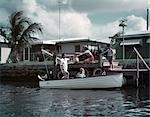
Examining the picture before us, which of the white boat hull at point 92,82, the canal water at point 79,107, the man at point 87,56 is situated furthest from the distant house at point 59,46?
the canal water at point 79,107

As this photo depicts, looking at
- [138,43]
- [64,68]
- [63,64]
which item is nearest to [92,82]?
[64,68]

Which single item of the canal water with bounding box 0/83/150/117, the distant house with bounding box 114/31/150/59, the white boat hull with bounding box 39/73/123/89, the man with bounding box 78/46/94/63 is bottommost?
the canal water with bounding box 0/83/150/117

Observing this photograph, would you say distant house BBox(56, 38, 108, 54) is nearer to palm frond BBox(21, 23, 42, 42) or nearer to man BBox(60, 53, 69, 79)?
palm frond BBox(21, 23, 42, 42)

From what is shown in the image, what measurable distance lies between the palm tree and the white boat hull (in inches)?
692

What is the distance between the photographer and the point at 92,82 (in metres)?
27.7

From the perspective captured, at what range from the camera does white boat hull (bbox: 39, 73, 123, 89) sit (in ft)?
89.9

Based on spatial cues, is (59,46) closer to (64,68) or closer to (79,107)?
(64,68)

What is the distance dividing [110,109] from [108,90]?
31.4 feet

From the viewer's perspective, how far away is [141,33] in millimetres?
38406

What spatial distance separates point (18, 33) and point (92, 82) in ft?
65.2

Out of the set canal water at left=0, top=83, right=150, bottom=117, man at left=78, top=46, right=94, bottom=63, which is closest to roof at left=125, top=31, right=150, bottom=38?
man at left=78, top=46, right=94, bottom=63

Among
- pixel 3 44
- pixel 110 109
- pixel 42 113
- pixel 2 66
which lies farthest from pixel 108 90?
pixel 3 44

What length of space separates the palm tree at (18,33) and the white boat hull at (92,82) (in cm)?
1757

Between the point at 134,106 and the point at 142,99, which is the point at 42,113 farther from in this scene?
the point at 142,99
